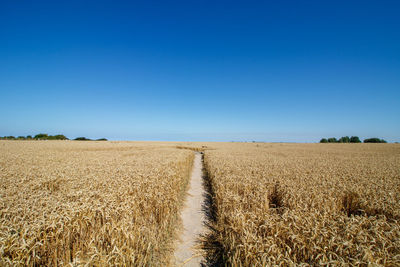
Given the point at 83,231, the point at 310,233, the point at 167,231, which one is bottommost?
the point at 167,231

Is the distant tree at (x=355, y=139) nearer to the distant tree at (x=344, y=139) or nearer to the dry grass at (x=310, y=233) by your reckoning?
the distant tree at (x=344, y=139)

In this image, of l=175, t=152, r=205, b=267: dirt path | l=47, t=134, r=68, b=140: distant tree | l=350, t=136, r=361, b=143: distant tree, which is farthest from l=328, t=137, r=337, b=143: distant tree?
l=47, t=134, r=68, b=140: distant tree

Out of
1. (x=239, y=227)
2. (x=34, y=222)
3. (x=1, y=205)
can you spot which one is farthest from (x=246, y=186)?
(x=1, y=205)

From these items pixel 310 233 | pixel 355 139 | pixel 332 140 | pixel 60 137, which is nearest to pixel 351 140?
pixel 355 139

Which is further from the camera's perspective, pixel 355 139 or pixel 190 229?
pixel 355 139

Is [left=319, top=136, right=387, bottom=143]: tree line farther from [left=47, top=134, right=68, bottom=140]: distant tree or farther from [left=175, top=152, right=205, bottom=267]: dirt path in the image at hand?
[left=47, top=134, right=68, bottom=140]: distant tree

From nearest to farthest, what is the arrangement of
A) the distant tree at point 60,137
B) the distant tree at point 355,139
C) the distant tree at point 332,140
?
the distant tree at point 60,137 < the distant tree at point 355,139 < the distant tree at point 332,140

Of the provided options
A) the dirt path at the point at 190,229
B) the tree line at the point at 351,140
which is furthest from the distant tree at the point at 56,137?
the tree line at the point at 351,140

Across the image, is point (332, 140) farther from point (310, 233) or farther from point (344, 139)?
point (310, 233)

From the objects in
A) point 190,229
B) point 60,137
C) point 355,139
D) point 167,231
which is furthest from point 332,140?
point 60,137

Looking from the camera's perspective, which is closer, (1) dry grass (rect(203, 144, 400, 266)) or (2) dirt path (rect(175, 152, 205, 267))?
(1) dry grass (rect(203, 144, 400, 266))

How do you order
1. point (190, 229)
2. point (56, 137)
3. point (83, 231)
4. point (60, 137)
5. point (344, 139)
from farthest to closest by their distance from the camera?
1. point (344, 139)
2. point (60, 137)
3. point (56, 137)
4. point (190, 229)
5. point (83, 231)

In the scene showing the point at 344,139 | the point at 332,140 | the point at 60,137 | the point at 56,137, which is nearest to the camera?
the point at 56,137

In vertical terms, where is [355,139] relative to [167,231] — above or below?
above
